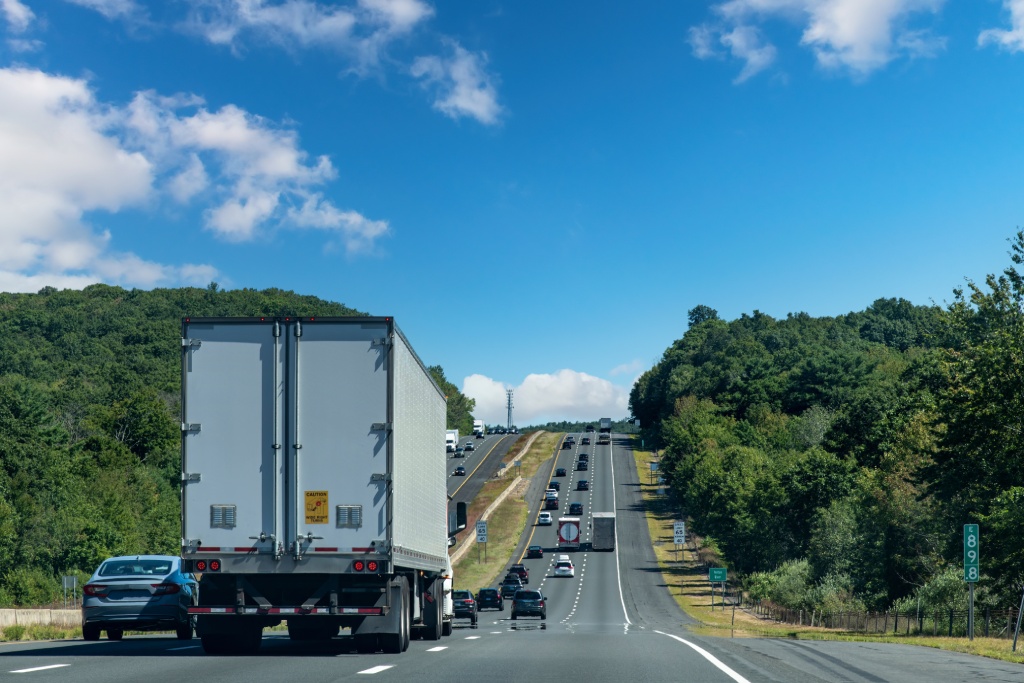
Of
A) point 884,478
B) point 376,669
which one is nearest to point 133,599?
point 376,669

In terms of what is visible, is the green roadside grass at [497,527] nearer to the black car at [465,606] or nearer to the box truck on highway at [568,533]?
the box truck on highway at [568,533]

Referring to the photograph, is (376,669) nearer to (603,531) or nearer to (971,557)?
(971,557)

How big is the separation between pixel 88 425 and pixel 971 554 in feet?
360

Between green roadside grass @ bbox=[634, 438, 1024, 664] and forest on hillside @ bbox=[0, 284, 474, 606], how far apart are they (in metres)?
37.0

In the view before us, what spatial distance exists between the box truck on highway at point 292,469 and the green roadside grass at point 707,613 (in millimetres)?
11565

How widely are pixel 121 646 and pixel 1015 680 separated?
524 inches

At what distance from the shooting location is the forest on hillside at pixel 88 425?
2876 inches

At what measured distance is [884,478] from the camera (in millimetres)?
65875

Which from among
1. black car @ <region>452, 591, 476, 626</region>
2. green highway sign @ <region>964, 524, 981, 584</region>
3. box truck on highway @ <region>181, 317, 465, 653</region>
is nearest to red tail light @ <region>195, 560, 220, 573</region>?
box truck on highway @ <region>181, 317, 465, 653</region>

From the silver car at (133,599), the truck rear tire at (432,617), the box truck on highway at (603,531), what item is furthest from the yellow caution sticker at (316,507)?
the box truck on highway at (603,531)

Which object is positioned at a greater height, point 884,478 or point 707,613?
point 884,478

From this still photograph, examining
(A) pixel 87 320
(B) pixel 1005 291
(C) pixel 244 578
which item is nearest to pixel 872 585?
(B) pixel 1005 291

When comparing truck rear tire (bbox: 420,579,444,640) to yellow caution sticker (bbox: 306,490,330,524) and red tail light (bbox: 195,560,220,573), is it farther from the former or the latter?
red tail light (bbox: 195,560,220,573)

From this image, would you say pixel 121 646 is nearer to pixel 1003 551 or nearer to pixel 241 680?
pixel 241 680
